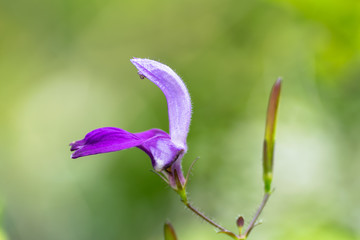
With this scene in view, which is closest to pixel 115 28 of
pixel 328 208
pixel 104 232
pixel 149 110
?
pixel 149 110

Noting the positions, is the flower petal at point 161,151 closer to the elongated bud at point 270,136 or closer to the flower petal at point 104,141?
the flower petal at point 104,141

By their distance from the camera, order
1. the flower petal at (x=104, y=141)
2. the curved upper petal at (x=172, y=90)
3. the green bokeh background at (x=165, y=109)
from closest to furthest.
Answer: the flower petal at (x=104, y=141) < the curved upper petal at (x=172, y=90) < the green bokeh background at (x=165, y=109)

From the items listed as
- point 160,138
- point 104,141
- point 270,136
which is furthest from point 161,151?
point 270,136

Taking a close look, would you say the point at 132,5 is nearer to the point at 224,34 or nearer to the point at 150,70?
the point at 224,34

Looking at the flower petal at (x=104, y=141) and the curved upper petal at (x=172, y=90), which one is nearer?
the flower petal at (x=104, y=141)

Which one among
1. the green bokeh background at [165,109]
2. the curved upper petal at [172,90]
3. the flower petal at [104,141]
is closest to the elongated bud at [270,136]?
the curved upper petal at [172,90]

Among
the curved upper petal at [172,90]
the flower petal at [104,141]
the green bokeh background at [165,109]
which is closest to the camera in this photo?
the flower petal at [104,141]

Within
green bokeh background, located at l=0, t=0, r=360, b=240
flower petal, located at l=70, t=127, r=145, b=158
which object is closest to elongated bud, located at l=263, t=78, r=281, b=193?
flower petal, located at l=70, t=127, r=145, b=158
